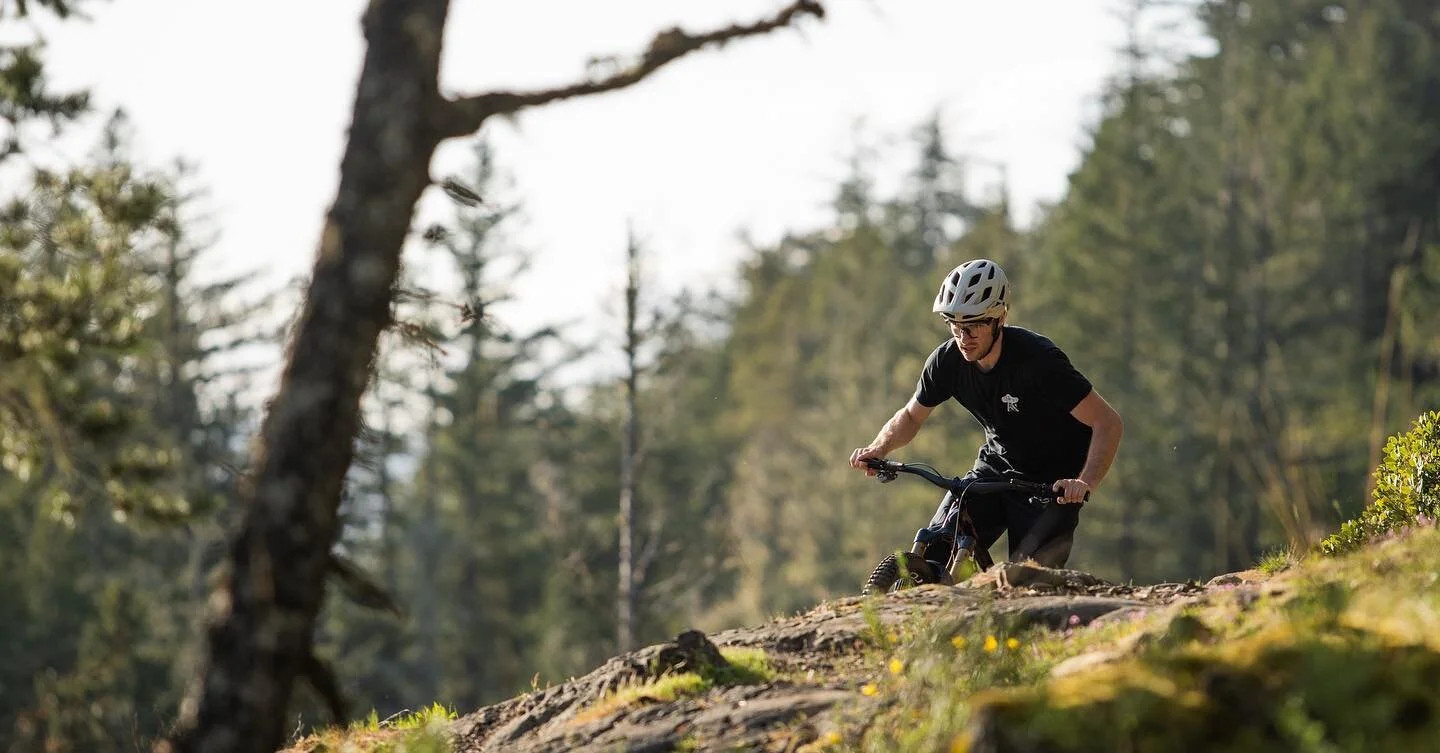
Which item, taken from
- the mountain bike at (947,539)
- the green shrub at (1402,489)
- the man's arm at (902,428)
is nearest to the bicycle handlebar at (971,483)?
the mountain bike at (947,539)

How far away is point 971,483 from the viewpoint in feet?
30.1

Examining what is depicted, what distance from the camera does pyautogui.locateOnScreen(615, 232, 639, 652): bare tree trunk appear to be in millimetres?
31031

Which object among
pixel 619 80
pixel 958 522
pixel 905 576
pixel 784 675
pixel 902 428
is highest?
pixel 619 80

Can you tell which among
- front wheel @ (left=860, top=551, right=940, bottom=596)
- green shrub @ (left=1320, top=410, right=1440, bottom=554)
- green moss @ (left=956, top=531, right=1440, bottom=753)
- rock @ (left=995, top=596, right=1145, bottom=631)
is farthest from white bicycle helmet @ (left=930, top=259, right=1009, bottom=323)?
green moss @ (left=956, top=531, right=1440, bottom=753)

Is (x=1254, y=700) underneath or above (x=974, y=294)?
underneath

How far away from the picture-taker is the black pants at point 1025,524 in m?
9.23

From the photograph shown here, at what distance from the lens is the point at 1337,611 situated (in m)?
5.92

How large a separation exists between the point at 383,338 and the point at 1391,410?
37176 mm

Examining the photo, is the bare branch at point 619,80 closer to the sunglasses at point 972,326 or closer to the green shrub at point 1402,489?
the sunglasses at point 972,326

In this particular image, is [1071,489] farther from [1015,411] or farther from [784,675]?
[784,675]

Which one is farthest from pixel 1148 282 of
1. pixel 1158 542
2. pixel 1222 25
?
pixel 1222 25

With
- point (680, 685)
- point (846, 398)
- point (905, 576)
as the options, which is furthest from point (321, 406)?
point (846, 398)

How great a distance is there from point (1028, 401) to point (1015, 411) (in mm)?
97

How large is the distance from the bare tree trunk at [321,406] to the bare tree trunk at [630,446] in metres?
23.6
